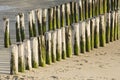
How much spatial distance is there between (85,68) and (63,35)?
1.20 meters

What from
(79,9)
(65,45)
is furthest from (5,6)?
(65,45)

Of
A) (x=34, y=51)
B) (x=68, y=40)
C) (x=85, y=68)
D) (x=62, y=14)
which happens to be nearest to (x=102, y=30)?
(x=68, y=40)

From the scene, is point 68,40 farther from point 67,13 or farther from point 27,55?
point 67,13

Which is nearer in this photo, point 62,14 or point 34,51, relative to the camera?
point 34,51

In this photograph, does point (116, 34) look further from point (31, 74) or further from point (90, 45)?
point (31, 74)

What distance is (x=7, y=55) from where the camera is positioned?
12.0 meters

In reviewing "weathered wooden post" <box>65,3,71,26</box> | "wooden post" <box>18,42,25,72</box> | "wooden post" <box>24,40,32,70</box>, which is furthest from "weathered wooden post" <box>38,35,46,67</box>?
"weathered wooden post" <box>65,3,71,26</box>

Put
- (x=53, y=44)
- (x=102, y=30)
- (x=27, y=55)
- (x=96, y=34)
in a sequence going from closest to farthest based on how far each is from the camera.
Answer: (x=27, y=55)
(x=53, y=44)
(x=96, y=34)
(x=102, y=30)

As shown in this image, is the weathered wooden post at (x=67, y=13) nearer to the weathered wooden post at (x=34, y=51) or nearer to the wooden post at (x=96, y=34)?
the wooden post at (x=96, y=34)

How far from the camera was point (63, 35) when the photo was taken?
11516 millimetres

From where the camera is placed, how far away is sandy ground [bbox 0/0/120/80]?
32.7 feet

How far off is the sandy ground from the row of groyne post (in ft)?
0.65

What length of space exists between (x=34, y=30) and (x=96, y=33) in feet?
7.58

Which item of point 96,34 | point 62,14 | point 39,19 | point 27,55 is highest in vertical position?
point 62,14
